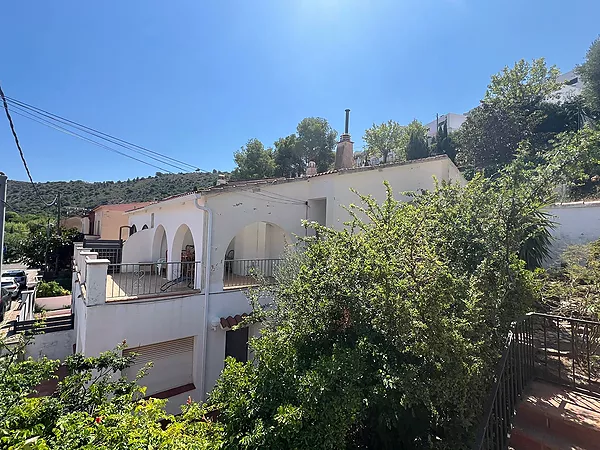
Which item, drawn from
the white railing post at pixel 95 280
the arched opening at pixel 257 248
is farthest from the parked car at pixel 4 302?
the white railing post at pixel 95 280

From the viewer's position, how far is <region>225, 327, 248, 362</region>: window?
12215mm

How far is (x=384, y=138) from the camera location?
54.7m

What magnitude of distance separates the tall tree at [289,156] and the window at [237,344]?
34.9 m


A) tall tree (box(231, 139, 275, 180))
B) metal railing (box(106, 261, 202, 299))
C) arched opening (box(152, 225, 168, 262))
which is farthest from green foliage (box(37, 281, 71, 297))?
tall tree (box(231, 139, 275, 180))

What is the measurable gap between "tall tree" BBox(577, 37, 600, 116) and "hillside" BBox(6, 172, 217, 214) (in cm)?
6083

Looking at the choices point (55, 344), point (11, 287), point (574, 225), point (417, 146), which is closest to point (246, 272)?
point (55, 344)

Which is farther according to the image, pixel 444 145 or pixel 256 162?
pixel 444 145

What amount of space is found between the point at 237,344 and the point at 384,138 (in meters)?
50.1

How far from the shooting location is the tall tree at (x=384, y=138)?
5406 centimetres

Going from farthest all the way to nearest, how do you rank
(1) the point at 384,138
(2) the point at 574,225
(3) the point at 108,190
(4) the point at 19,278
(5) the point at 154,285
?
(3) the point at 108,190
(1) the point at 384,138
(4) the point at 19,278
(2) the point at 574,225
(5) the point at 154,285

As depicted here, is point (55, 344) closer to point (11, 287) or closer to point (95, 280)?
point (95, 280)

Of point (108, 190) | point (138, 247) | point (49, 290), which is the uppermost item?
point (108, 190)

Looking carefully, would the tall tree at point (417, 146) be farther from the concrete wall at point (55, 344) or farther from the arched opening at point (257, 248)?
the concrete wall at point (55, 344)

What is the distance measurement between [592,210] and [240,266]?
58.9ft
